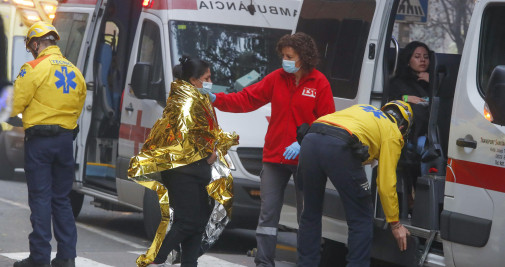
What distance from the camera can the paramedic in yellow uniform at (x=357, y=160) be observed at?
6317 mm

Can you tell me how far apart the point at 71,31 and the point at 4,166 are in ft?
15.6

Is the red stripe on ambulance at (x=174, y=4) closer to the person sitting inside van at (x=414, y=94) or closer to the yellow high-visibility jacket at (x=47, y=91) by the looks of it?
the yellow high-visibility jacket at (x=47, y=91)

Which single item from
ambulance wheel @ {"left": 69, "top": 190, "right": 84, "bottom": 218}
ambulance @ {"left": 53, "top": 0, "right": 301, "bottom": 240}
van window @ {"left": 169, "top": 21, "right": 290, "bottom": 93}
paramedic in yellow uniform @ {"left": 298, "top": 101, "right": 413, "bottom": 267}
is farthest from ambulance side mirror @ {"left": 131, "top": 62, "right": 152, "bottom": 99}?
paramedic in yellow uniform @ {"left": 298, "top": 101, "right": 413, "bottom": 267}

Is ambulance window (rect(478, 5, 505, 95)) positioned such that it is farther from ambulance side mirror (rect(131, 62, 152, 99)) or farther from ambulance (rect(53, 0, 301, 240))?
ambulance side mirror (rect(131, 62, 152, 99))

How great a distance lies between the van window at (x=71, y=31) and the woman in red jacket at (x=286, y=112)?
4222mm

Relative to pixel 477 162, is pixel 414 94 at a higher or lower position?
higher

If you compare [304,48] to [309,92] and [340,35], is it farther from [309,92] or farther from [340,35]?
[340,35]

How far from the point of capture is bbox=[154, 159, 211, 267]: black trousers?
261 inches

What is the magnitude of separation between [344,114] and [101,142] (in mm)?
5123

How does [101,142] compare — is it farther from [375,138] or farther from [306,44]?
[375,138]

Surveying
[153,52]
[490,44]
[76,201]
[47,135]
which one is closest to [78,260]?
[47,135]

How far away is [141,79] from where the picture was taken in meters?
9.47

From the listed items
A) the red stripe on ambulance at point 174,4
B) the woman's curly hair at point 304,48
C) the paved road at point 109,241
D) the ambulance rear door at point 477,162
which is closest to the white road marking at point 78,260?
the paved road at point 109,241

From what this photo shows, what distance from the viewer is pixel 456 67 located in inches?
309
